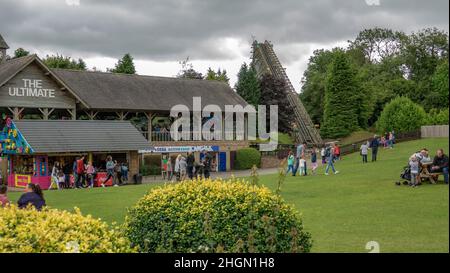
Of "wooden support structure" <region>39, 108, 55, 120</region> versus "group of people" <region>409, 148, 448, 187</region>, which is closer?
"group of people" <region>409, 148, 448, 187</region>

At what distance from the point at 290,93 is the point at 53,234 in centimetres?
5683

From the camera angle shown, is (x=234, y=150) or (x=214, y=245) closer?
(x=214, y=245)

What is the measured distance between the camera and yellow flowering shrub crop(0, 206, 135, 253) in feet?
18.8

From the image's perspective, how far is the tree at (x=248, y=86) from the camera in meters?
57.2

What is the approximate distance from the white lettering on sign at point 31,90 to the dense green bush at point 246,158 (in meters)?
16.2

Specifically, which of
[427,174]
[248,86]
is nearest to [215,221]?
[427,174]

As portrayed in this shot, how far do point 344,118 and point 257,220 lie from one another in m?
38.4

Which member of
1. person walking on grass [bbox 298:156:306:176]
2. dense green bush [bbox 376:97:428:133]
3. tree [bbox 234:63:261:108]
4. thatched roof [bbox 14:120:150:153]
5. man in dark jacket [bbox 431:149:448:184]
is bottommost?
person walking on grass [bbox 298:156:306:176]

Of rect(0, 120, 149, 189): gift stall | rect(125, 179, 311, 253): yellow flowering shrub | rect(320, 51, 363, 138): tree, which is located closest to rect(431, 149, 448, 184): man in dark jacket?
rect(125, 179, 311, 253): yellow flowering shrub

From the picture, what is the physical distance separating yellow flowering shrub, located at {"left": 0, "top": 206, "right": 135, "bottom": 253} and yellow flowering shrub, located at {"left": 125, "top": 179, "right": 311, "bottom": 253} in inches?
38.8

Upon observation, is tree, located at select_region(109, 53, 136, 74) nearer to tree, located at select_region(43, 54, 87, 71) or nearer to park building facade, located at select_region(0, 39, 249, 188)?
tree, located at select_region(43, 54, 87, 71)

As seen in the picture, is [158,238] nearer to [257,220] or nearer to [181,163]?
[257,220]

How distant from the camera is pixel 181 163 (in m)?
31.0
